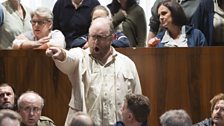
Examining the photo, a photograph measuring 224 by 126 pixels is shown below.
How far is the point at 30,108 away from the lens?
5883mm

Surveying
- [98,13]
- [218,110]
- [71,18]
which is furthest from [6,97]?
[218,110]

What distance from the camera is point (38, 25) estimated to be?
21.1 feet

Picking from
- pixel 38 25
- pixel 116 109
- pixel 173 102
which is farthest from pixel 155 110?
pixel 38 25

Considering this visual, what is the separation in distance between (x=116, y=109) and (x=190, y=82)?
2.42 ft

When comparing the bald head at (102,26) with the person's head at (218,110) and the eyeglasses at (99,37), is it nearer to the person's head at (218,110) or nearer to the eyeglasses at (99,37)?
the eyeglasses at (99,37)

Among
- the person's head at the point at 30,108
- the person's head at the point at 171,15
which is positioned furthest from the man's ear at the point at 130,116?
the person's head at the point at 171,15

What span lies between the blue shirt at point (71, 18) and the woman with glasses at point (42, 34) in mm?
276

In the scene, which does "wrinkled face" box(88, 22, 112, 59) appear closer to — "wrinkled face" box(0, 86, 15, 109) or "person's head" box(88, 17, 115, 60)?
"person's head" box(88, 17, 115, 60)

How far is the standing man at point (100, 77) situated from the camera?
5887 millimetres

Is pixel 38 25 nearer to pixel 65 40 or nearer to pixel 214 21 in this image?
pixel 65 40

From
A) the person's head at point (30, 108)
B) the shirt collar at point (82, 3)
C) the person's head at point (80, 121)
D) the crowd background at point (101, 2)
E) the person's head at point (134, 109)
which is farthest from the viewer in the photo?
the crowd background at point (101, 2)

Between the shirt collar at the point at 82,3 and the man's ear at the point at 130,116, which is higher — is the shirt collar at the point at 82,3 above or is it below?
above

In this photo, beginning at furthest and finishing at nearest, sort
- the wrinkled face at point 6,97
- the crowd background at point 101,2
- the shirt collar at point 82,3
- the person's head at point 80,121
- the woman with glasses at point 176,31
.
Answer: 1. the crowd background at point 101,2
2. the shirt collar at point 82,3
3. the woman with glasses at point 176,31
4. the wrinkled face at point 6,97
5. the person's head at point 80,121

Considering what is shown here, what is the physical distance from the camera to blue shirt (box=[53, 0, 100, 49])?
6.80 m
